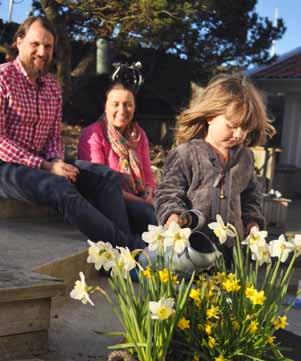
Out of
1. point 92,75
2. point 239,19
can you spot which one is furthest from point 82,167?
point 239,19

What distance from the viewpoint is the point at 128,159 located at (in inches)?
160

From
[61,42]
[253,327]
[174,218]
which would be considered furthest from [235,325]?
[61,42]

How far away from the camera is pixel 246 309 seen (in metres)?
1.77

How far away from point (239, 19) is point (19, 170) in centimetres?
981

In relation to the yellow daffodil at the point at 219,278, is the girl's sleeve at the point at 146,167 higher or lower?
higher

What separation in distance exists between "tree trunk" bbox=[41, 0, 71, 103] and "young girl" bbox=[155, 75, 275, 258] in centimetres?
731

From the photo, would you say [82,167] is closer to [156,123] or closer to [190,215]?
[190,215]

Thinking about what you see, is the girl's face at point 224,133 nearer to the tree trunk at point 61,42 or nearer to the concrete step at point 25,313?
the concrete step at point 25,313

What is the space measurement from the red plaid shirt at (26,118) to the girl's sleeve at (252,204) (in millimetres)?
1298

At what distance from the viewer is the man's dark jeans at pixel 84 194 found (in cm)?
329

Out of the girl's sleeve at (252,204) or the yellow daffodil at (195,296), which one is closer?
the yellow daffodil at (195,296)

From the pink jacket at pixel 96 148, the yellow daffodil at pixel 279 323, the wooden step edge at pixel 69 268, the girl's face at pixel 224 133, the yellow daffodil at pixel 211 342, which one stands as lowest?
the wooden step edge at pixel 69 268

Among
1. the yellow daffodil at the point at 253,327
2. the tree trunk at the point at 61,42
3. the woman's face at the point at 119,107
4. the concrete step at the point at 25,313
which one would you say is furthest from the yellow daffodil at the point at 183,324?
the tree trunk at the point at 61,42

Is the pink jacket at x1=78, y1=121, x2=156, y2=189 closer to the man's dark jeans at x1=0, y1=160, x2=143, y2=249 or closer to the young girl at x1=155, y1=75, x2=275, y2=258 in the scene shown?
the man's dark jeans at x1=0, y1=160, x2=143, y2=249
